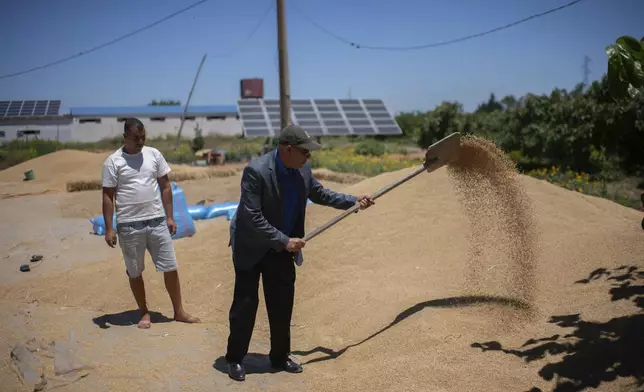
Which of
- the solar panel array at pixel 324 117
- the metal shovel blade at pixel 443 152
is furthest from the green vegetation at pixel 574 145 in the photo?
the metal shovel blade at pixel 443 152

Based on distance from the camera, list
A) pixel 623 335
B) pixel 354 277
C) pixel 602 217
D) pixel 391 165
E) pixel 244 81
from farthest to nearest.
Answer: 1. pixel 244 81
2. pixel 391 165
3. pixel 602 217
4. pixel 354 277
5. pixel 623 335

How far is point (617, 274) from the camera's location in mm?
4340

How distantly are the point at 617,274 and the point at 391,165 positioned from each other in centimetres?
1139

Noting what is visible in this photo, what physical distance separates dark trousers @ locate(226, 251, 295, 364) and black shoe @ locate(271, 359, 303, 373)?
0.70 feet

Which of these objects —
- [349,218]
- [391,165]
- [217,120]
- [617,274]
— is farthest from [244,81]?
[617,274]

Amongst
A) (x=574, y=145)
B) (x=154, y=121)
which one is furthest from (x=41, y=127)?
(x=574, y=145)

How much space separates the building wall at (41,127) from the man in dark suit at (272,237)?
31448 millimetres

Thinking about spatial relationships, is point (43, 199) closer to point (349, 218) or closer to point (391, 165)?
point (349, 218)

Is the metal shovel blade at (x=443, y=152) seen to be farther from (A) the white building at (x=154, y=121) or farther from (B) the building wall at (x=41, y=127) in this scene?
(A) the white building at (x=154, y=121)

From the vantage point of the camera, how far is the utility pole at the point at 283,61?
9.68 meters

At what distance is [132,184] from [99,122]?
3681cm

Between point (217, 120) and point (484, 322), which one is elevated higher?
point (217, 120)

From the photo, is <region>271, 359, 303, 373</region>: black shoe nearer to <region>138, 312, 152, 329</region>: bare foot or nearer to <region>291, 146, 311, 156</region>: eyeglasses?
<region>138, 312, 152, 329</region>: bare foot

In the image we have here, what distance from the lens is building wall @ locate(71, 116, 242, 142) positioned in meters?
36.2
